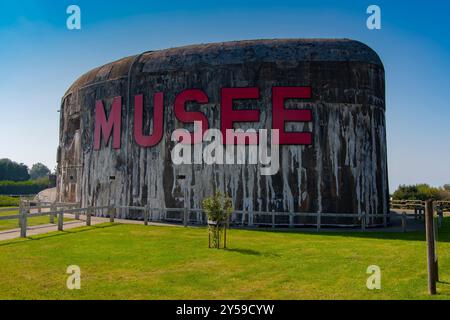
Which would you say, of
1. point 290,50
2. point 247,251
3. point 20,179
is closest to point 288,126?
point 290,50

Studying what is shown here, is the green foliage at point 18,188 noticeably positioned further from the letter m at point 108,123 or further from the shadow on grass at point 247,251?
the shadow on grass at point 247,251

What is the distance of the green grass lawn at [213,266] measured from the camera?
7.05 metres

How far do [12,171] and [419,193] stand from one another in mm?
95879

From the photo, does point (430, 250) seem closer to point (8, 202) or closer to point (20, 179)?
point (8, 202)

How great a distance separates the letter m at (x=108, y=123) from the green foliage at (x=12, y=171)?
87.0 m

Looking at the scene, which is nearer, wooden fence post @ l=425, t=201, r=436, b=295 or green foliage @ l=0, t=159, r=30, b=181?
wooden fence post @ l=425, t=201, r=436, b=295

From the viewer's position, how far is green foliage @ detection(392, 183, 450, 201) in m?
35.3

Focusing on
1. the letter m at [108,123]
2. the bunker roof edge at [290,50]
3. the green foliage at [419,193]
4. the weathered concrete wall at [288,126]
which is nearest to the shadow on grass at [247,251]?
the weathered concrete wall at [288,126]

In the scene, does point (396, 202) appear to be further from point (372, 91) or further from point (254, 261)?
point (254, 261)

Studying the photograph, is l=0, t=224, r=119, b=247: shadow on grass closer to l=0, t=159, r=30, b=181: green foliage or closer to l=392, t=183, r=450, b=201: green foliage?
l=392, t=183, r=450, b=201: green foliage

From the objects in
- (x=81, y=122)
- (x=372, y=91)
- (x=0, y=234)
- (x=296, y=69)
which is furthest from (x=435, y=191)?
(x=0, y=234)

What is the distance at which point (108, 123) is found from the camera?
22094mm

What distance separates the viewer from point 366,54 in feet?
64.0

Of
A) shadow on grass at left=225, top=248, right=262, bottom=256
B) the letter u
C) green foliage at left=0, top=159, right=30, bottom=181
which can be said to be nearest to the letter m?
the letter u
